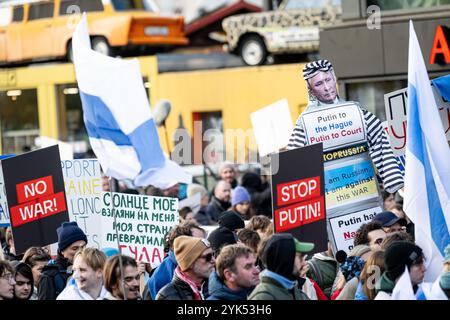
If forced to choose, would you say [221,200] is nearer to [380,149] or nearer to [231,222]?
[231,222]

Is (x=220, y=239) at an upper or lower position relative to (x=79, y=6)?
lower

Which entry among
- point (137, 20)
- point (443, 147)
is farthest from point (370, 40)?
point (137, 20)

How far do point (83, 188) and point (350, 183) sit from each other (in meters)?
2.83

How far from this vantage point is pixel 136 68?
11562mm

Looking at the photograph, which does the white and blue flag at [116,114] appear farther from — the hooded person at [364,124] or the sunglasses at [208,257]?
the sunglasses at [208,257]

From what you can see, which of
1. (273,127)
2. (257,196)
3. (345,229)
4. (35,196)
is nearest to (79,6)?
(257,196)

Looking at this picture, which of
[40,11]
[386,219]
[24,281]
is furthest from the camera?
[40,11]

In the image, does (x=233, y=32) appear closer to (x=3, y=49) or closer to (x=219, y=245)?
(x=3, y=49)

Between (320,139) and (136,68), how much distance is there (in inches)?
68.0

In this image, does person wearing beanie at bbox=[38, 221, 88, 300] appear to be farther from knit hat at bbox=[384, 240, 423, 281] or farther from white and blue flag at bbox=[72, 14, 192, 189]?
knit hat at bbox=[384, 240, 423, 281]

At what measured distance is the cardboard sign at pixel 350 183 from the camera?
10.9 metres

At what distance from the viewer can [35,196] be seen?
37.2 ft

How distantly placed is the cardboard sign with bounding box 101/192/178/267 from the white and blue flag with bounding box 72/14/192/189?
245mm

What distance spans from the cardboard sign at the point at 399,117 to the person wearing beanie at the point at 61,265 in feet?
10.3
